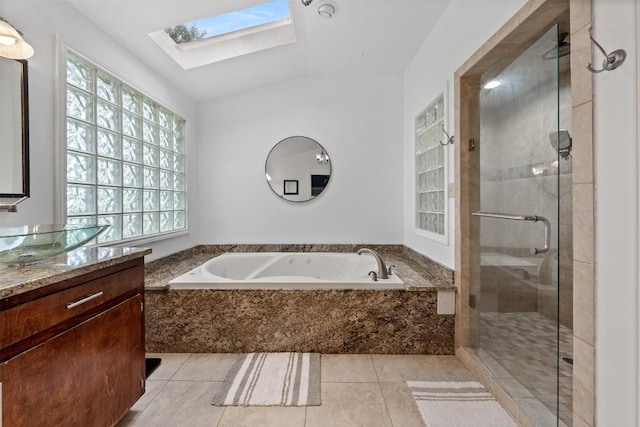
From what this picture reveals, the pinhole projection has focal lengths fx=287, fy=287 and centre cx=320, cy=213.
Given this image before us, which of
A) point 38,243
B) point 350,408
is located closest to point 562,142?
point 350,408

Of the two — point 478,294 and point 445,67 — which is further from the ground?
point 445,67

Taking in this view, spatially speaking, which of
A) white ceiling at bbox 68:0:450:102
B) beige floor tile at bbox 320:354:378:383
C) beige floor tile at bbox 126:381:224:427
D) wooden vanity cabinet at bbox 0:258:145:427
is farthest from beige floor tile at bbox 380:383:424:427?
white ceiling at bbox 68:0:450:102

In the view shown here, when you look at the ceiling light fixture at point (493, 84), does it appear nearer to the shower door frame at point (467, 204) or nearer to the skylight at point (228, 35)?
the shower door frame at point (467, 204)

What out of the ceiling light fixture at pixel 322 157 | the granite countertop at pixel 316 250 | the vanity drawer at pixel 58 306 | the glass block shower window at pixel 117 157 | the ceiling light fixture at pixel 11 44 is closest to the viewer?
the vanity drawer at pixel 58 306

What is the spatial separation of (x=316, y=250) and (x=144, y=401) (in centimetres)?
199

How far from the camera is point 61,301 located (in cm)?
99

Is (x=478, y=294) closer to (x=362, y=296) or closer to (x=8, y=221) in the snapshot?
(x=362, y=296)

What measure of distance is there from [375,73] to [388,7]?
1.08 metres

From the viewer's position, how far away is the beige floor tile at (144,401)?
143 cm

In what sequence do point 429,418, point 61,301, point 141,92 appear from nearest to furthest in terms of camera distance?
point 61,301, point 429,418, point 141,92

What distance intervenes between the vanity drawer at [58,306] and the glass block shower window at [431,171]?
6.96ft
